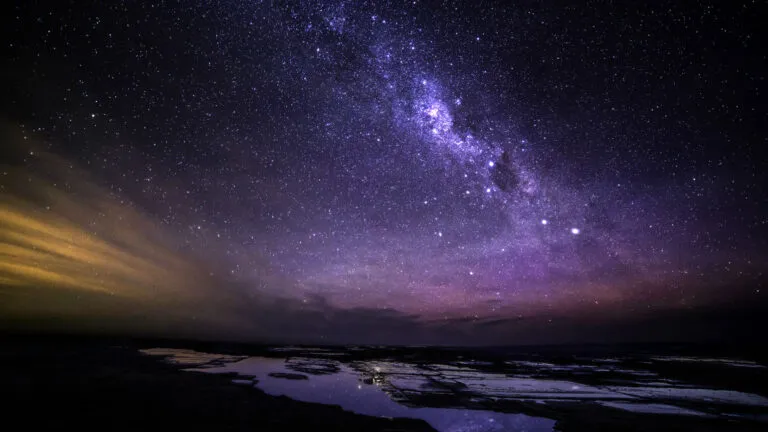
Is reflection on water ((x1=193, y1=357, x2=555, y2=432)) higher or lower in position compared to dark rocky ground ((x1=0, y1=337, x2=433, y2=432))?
lower

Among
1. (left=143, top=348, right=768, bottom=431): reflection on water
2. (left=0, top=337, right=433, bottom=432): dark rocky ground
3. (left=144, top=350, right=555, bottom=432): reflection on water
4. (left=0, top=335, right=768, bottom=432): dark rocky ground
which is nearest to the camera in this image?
(left=0, top=337, right=433, bottom=432): dark rocky ground

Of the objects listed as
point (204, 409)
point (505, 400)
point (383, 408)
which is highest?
point (204, 409)

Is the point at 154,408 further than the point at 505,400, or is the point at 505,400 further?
the point at 505,400

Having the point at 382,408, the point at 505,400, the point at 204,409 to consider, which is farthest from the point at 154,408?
the point at 505,400

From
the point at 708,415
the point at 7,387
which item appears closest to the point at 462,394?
the point at 708,415

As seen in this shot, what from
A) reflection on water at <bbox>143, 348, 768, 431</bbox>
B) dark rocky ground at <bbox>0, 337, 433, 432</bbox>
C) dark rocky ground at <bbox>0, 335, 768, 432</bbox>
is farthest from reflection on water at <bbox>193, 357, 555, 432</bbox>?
dark rocky ground at <bbox>0, 337, 433, 432</bbox>

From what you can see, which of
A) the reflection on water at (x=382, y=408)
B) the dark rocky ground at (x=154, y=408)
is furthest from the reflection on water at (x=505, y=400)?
the dark rocky ground at (x=154, y=408)

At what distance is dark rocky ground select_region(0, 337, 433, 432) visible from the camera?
8617 mm

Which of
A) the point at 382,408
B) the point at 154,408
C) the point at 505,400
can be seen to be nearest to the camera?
the point at 154,408

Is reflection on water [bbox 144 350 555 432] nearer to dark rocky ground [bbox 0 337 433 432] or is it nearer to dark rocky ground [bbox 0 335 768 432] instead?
dark rocky ground [bbox 0 335 768 432]

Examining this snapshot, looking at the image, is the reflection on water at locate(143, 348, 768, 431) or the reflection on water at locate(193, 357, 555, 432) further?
the reflection on water at locate(143, 348, 768, 431)

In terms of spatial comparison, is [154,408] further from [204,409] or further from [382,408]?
[382,408]

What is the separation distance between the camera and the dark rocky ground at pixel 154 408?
339 inches

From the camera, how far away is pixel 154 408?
400 inches
